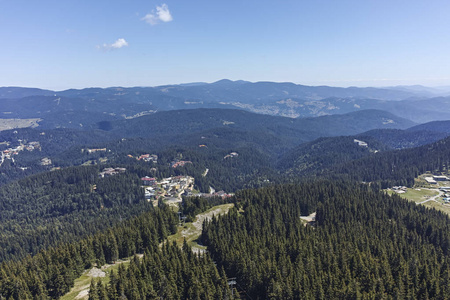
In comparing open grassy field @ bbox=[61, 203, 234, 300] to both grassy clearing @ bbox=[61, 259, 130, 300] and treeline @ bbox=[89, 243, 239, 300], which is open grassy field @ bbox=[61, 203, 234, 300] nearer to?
grassy clearing @ bbox=[61, 259, 130, 300]

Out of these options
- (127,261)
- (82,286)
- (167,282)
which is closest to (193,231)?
(127,261)

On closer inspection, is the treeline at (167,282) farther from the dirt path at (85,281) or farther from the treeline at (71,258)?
the treeline at (71,258)

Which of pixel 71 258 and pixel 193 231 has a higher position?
pixel 71 258

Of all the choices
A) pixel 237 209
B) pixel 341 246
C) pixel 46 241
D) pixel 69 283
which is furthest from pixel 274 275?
pixel 46 241

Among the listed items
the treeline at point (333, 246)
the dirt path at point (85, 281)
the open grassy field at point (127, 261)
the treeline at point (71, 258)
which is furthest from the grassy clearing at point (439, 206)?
the dirt path at point (85, 281)

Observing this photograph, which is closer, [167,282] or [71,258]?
[167,282]

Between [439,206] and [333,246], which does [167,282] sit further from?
[439,206]
